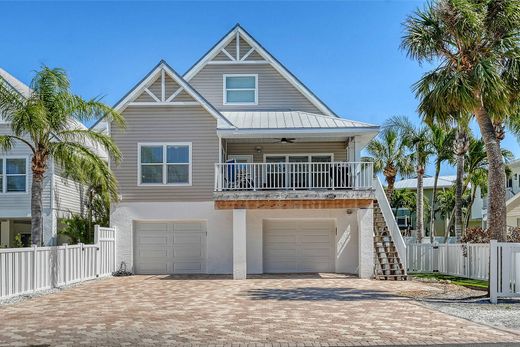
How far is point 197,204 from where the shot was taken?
72.1ft

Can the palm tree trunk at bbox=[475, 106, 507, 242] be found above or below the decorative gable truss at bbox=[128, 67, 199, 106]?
below

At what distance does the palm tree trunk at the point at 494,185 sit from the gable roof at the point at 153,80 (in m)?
9.84

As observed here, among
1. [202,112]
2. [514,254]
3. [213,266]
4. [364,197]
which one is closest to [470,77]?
[514,254]

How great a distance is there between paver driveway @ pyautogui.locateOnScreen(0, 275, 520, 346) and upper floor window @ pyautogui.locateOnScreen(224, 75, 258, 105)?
1019 cm

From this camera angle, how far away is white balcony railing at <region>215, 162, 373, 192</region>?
20.5 m

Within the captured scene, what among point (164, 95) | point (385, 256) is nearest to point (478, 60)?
point (385, 256)

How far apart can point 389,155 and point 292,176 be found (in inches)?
546

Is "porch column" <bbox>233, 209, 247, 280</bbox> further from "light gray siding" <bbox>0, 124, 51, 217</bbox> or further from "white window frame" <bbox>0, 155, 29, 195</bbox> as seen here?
"white window frame" <bbox>0, 155, 29, 195</bbox>

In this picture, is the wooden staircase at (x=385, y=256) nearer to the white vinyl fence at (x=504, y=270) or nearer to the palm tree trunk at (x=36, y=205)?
the white vinyl fence at (x=504, y=270)

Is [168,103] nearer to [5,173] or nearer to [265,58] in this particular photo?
[265,58]

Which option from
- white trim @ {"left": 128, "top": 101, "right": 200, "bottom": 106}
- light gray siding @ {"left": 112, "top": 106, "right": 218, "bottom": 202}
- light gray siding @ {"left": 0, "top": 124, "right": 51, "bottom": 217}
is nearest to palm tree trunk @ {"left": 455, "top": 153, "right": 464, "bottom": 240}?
light gray siding @ {"left": 112, "top": 106, "right": 218, "bottom": 202}

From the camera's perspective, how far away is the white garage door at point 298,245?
22359 millimetres

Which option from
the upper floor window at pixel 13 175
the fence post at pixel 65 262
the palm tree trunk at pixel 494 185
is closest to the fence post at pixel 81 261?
the fence post at pixel 65 262

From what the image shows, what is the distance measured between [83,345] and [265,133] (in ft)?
43.6
